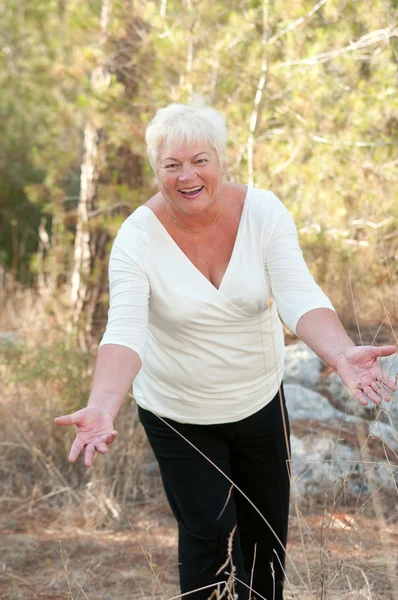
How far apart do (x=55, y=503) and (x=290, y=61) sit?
3.55 metres

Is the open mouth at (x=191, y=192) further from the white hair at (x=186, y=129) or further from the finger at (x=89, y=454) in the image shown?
Result: the finger at (x=89, y=454)

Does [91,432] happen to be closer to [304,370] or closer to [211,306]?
[211,306]

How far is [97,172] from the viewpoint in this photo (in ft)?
23.3

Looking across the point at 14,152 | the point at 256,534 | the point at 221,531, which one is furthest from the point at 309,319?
the point at 14,152

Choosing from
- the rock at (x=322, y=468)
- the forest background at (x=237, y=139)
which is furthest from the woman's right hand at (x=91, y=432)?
the forest background at (x=237, y=139)

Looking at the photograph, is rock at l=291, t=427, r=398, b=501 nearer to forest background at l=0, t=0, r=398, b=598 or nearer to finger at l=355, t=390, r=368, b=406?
forest background at l=0, t=0, r=398, b=598

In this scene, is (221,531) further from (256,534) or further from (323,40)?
(323,40)

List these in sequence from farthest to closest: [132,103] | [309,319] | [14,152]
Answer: [14,152], [132,103], [309,319]

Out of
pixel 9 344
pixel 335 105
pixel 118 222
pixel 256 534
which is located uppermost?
pixel 335 105

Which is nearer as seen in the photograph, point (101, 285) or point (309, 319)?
point (309, 319)

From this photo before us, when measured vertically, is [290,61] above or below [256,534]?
above

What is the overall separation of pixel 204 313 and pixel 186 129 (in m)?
0.53

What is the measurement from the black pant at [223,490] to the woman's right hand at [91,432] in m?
0.51

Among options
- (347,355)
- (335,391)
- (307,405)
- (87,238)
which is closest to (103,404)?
(347,355)
